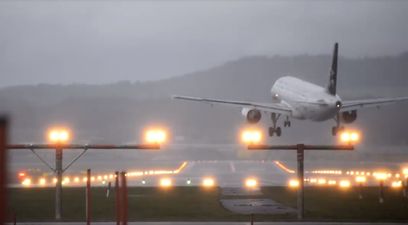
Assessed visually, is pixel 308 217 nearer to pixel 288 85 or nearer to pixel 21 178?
pixel 21 178

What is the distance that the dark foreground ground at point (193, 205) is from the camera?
1651 inches

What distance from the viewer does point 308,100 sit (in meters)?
77.9

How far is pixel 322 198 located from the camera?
5422cm

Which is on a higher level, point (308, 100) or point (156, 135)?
point (308, 100)

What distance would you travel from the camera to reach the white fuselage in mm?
74319

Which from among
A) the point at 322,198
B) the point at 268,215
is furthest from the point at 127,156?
the point at 268,215

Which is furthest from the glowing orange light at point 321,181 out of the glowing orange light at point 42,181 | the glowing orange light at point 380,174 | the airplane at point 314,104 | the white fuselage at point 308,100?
the glowing orange light at point 42,181

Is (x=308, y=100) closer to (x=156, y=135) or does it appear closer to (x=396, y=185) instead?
(x=396, y=185)

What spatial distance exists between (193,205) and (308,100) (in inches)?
1313

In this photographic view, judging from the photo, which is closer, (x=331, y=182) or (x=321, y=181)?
(x=331, y=182)

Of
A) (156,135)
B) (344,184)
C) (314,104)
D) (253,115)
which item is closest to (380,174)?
(344,184)

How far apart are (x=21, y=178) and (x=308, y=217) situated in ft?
147

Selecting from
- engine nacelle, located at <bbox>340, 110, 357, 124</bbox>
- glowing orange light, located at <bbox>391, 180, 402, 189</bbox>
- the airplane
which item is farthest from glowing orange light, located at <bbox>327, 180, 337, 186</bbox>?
engine nacelle, located at <bbox>340, 110, 357, 124</bbox>

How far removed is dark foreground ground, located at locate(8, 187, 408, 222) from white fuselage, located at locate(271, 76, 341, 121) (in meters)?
14.4
